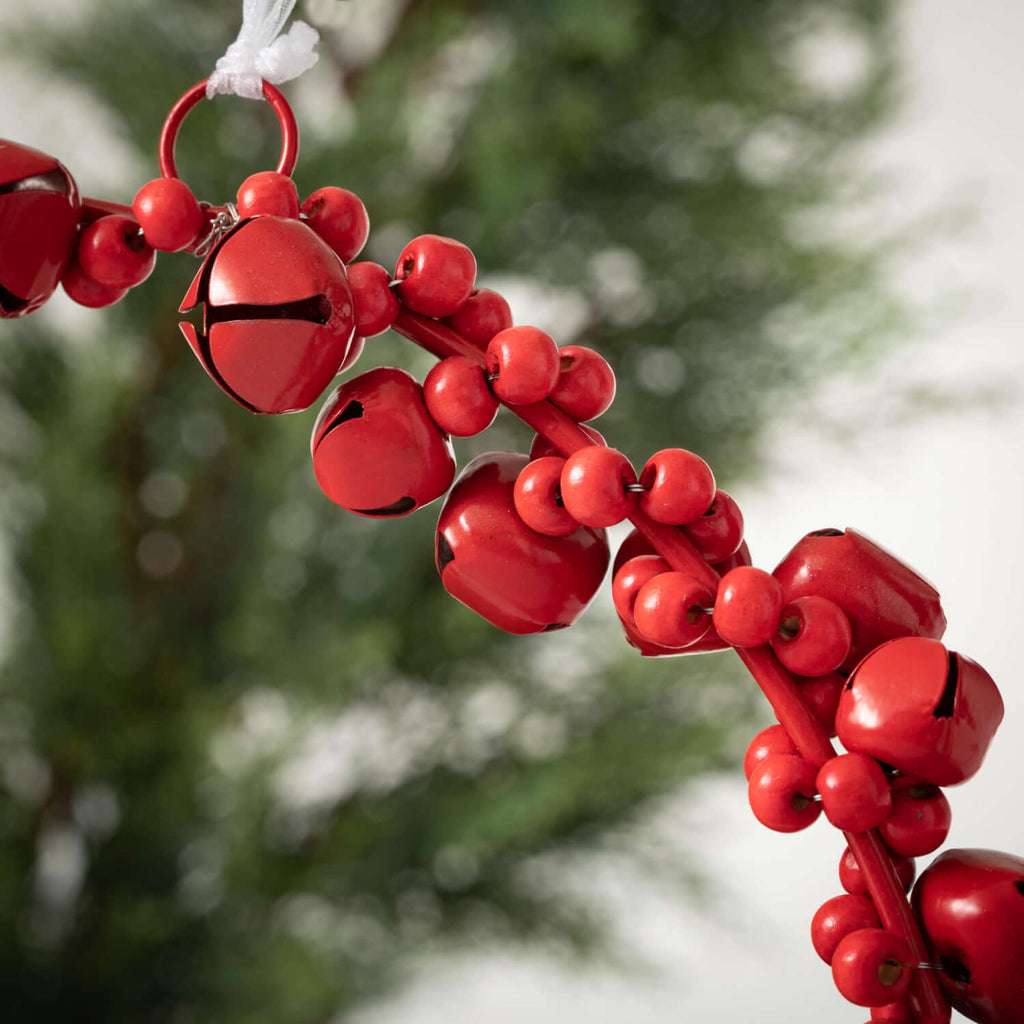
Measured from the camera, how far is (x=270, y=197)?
0.51 feet

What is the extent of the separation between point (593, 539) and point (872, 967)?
7cm

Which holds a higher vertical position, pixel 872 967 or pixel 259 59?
pixel 259 59

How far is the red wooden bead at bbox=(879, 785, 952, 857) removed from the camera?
5.5 inches

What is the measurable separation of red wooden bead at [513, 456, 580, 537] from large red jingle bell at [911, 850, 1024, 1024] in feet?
0.23

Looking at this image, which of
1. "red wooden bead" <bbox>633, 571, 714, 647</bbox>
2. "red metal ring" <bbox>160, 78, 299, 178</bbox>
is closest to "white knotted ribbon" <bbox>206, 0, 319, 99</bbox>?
"red metal ring" <bbox>160, 78, 299, 178</bbox>

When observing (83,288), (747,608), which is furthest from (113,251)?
(747,608)

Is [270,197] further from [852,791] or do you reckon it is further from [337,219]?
[852,791]

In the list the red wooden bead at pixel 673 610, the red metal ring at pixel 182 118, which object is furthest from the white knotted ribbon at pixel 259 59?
the red wooden bead at pixel 673 610

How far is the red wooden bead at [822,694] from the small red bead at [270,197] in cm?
10

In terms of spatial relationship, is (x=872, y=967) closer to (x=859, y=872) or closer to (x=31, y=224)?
(x=859, y=872)

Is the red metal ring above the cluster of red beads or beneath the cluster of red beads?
above

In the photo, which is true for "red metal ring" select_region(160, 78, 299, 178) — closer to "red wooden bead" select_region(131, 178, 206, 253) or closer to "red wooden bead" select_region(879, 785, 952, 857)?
"red wooden bead" select_region(131, 178, 206, 253)

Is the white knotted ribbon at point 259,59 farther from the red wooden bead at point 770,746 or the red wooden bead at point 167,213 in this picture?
the red wooden bead at point 770,746

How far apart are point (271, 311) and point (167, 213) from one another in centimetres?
3
